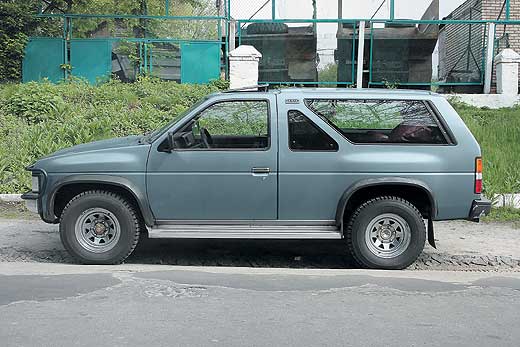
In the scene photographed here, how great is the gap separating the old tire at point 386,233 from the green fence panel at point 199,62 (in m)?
10.7

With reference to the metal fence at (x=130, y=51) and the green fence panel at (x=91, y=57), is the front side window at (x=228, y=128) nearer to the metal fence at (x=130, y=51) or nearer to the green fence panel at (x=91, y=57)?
the metal fence at (x=130, y=51)

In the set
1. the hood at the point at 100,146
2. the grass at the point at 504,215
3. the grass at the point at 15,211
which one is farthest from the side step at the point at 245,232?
the grass at the point at 504,215

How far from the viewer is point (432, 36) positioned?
1809 centimetres

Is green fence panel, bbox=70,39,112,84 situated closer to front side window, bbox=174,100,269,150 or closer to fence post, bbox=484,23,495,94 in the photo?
fence post, bbox=484,23,495,94

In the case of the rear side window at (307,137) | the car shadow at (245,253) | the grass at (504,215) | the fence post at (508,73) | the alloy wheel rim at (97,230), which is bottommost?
the car shadow at (245,253)

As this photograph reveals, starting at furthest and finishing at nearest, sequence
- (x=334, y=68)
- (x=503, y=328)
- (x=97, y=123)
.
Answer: (x=334, y=68) → (x=97, y=123) → (x=503, y=328)

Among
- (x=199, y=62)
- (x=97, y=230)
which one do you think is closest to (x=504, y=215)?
(x=97, y=230)

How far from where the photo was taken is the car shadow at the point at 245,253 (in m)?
7.86

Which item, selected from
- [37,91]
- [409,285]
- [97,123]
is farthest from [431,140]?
[37,91]

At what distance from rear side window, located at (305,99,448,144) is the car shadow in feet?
5.15

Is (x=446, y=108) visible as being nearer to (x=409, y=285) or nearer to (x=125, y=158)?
(x=409, y=285)

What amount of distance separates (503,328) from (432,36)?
46.0 ft

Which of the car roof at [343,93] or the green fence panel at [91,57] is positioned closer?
the car roof at [343,93]

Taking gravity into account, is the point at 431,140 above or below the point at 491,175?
above
